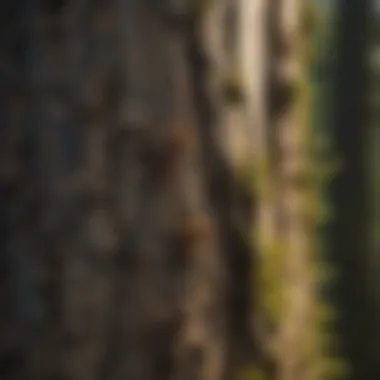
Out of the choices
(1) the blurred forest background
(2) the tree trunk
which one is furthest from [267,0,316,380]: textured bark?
(2) the tree trunk

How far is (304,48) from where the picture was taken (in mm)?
555

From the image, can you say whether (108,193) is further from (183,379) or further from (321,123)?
(321,123)

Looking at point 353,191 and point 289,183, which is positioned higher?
point 289,183

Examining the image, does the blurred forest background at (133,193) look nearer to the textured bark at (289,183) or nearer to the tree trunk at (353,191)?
the textured bark at (289,183)

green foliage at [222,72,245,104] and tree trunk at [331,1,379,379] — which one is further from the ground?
green foliage at [222,72,245,104]

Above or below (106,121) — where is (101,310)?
below

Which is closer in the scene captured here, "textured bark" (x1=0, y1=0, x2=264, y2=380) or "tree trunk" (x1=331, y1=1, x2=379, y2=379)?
"textured bark" (x1=0, y1=0, x2=264, y2=380)

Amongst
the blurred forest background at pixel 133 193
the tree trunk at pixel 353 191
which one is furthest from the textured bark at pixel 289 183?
the tree trunk at pixel 353 191

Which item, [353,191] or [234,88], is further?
[353,191]

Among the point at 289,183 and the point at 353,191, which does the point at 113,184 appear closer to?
the point at 289,183

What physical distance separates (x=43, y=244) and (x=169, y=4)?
0.57 ft

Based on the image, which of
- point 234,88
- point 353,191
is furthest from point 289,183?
point 353,191

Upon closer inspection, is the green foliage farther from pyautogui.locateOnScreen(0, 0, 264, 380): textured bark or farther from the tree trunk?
the tree trunk

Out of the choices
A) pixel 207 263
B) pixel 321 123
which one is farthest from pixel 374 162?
pixel 207 263
